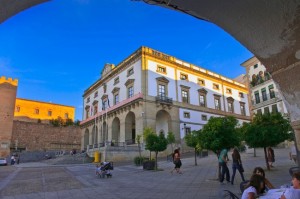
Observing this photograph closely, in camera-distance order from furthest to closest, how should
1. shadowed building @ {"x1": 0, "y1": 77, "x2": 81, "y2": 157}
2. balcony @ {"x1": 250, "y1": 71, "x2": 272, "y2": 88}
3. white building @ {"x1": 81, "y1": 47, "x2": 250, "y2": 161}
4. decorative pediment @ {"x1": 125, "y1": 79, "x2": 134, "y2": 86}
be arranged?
shadowed building @ {"x1": 0, "y1": 77, "x2": 81, "y2": 157}, decorative pediment @ {"x1": 125, "y1": 79, "x2": 134, "y2": 86}, white building @ {"x1": 81, "y1": 47, "x2": 250, "y2": 161}, balcony @ {"x1": 250, "y1": 71, "x2": 272, "y2": 88}

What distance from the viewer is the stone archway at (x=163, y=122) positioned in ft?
116

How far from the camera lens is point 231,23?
3.94m

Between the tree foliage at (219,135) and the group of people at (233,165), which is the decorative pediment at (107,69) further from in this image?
the group of people at (233,165)

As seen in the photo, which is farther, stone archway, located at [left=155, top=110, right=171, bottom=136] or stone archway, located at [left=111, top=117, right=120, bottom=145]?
stone archway, located at [left=111, top=117, right=120, bottom=145]

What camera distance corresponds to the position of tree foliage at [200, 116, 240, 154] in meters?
11.6

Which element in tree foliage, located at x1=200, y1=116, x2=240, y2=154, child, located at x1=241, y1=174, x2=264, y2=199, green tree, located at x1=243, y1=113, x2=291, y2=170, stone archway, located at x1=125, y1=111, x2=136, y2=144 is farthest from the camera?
stone archway, located at x1=125, y1=111, x2=136, y2=144

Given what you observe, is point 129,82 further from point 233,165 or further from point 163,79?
point 233,165

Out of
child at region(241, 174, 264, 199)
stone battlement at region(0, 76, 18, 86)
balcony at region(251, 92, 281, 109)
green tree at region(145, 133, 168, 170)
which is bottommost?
child at region(241, 174, 264, 199)

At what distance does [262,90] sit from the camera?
111 ft

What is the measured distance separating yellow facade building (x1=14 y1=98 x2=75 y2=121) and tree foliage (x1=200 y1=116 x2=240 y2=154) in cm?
6377

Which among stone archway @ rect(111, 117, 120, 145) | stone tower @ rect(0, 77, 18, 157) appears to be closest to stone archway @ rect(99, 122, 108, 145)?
stone archway @ rect(111, 117, 120, 145)

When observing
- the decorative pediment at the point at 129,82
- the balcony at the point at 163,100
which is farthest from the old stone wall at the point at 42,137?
the balcony at the point at 163,100

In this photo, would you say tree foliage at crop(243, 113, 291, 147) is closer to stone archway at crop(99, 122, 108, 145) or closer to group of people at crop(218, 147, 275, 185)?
group of people at crop(218, 147, 275, 185)

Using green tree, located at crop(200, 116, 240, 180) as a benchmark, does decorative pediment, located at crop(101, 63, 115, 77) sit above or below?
above
